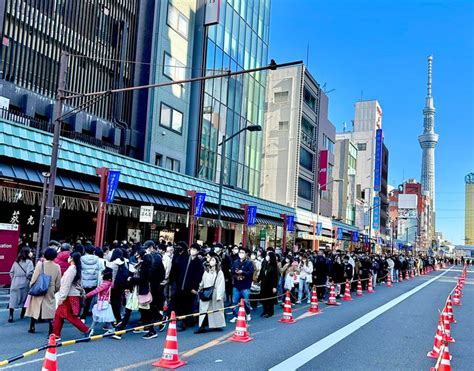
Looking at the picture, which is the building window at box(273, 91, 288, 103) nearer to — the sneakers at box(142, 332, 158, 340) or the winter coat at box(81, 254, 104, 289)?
the winter coat at box(81, 254, 104, 289)

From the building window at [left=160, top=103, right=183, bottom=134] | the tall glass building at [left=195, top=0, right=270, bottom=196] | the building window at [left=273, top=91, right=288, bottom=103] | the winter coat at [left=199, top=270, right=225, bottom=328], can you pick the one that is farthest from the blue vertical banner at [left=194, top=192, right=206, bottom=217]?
the building window at [left=273, top=91, right=288, bottom=103]

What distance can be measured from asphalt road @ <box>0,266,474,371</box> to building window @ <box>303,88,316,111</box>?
149ft

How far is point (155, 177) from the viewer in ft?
81.4

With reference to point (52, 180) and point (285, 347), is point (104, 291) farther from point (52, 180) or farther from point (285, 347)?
point (52, 180)

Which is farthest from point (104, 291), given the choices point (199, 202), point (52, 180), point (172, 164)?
point (172, 164)

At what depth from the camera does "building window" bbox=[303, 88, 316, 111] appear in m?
57.1

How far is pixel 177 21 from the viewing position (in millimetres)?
32812

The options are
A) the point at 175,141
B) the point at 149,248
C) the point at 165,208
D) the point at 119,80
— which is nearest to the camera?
the point at 149,248

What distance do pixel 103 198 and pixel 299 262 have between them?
26.1 feet

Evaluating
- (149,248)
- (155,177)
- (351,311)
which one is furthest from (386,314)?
(155,177)

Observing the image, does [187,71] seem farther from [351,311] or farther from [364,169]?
[364,169]

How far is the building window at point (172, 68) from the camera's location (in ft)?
104

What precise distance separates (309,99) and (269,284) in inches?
1872

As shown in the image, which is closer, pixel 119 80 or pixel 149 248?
pixel 149 248
